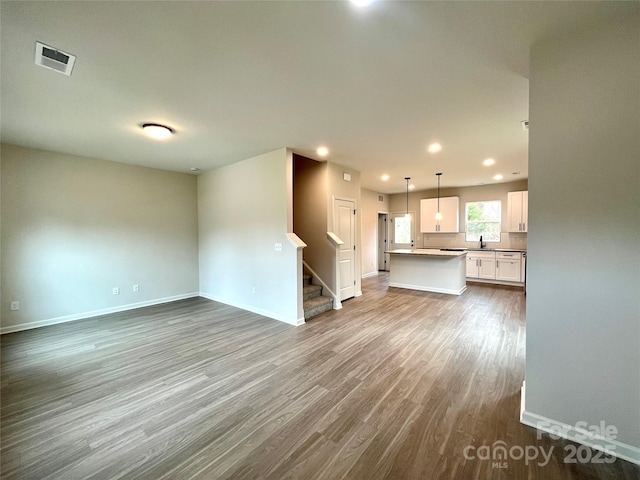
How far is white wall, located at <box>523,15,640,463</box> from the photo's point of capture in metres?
1.56

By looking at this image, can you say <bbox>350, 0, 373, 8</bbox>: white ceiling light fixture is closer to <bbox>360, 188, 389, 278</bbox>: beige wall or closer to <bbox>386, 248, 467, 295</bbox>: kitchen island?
<bbox>386, 248, 467, 295</bbox>: kitchen island

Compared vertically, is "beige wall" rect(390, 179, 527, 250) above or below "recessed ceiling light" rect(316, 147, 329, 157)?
below

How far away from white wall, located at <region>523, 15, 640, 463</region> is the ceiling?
263 millimetres

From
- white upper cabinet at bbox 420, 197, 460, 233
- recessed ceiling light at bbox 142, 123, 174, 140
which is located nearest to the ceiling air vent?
recessed ceiling light at bbox 142, 123, 174, 140

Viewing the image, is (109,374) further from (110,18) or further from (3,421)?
(110,18)

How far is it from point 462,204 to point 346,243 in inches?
195

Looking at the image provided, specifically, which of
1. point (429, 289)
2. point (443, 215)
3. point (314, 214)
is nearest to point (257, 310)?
point (314, 214)

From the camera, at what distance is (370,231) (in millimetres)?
8461

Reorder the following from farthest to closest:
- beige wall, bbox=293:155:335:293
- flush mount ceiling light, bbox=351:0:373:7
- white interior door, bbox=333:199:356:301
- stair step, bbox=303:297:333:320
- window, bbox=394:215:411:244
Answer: window, bbox=394:215:411:244, white interior door, bbox=333:199:356:301, beige wall, bbox=293:155:335:293, stair step, bbox=303:297:333:320, flush mount ceiling light, bbox=351:0:373:7

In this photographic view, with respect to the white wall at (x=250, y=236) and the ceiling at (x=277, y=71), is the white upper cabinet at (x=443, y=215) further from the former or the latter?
the white wall at (x=250, y=236)

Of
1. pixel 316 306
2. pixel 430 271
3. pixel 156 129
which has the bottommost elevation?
pixel 316 306

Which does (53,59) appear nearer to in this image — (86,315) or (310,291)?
(310,291)

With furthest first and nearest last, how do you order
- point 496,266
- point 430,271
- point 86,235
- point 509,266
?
point 496,266
point 509,266
point 430,271
point 86,235

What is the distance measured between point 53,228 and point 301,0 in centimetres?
523
